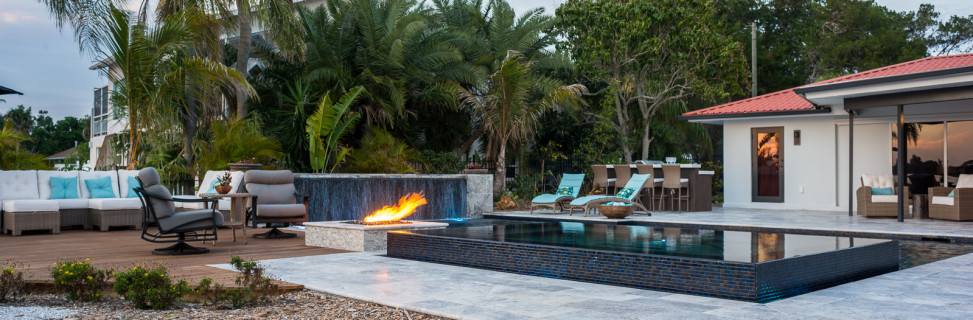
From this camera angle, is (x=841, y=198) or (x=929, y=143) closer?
(x=929, y=143)

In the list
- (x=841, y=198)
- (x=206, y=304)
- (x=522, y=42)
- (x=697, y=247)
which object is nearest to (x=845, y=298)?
(x=697, y=247)

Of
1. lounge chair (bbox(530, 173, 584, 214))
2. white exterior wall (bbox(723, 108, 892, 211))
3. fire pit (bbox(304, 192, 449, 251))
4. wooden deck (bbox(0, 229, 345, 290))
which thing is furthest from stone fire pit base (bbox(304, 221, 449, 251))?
white exterior wall (bbox(723, 108, 892, 211))

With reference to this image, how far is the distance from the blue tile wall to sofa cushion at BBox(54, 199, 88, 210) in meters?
5.88

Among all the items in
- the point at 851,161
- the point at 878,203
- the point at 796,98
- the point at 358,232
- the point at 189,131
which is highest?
the point at 796,98

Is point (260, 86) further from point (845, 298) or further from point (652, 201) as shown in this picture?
point (845, 298)

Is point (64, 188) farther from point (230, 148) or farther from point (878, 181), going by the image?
point (878, 181)

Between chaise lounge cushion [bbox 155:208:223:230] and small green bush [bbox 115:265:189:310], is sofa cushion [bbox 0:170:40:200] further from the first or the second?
small green bush [bbox 115:265:189:310]

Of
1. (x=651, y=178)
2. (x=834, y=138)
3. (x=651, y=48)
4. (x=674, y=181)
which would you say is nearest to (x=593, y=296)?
(x=674, y=181)

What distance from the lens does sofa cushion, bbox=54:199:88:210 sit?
10.4 meters

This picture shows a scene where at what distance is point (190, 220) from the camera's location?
24.9 ft

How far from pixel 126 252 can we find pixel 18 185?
3.61m

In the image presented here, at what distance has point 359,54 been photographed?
680 inches

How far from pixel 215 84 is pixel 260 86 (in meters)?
3.97

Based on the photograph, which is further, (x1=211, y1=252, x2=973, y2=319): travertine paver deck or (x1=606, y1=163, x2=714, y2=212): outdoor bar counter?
(x1=606, y1=163, x2=714, y2=212): outdoor bar counter
